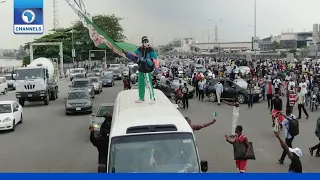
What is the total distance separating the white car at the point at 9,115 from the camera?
2083 centimetres

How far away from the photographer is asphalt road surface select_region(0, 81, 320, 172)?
13395mm

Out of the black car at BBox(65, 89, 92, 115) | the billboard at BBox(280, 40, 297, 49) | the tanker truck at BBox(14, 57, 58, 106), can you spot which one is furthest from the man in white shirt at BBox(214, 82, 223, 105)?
the billboard at BBox(280, 40, 297, 49)

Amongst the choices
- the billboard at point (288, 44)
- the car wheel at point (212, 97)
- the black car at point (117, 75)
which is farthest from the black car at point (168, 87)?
the billboard at point (288, 44)

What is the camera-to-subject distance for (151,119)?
308 inches

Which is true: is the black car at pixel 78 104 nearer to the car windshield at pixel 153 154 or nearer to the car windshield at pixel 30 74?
the car windshield at pixel 30 74

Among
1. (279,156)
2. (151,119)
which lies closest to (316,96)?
(279,156)

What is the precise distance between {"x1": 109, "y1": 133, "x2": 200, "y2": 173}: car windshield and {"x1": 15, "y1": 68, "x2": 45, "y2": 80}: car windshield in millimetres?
25520

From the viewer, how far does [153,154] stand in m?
7.29

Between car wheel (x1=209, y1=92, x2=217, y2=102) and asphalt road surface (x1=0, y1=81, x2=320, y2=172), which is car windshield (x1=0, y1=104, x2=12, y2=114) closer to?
asphalt road surface (x1=0, y1=81, x2=320, y2=172)

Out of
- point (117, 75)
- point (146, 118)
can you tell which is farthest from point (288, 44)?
point (146, 118)

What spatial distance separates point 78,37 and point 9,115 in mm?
73357

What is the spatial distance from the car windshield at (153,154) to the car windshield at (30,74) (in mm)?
25520

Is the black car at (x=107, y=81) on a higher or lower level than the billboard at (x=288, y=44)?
lower

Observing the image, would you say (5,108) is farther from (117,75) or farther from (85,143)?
(117,75)
